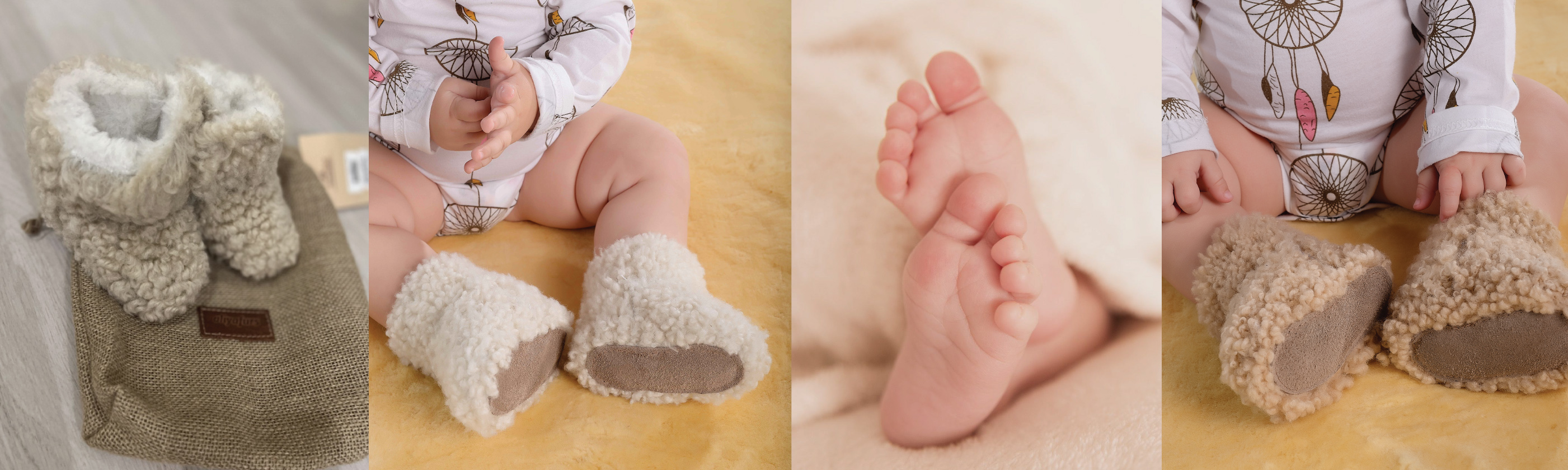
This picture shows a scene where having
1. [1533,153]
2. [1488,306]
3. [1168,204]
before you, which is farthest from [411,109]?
[1533,153]

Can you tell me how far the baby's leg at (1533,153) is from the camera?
788mm

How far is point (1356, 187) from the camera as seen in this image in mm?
853

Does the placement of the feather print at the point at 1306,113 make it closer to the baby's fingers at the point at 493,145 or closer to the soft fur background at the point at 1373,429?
the soft fur background at the point at 1373,429

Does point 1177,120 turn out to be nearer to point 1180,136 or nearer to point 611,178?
point 1180,136

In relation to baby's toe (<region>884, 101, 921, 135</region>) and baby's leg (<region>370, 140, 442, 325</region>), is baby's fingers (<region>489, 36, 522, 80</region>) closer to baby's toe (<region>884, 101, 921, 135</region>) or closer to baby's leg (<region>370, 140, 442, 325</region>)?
baby's leg (<region>370, 140, 442, 325</region>)

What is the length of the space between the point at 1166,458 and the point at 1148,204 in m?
0.25

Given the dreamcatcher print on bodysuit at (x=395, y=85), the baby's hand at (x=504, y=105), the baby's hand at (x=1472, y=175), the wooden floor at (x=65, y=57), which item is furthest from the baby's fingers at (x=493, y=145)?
the baby's hand at (x=1472, y=175)

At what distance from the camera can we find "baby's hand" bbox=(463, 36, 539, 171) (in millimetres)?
647

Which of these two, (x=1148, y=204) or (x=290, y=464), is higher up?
(x=1148, y=204)

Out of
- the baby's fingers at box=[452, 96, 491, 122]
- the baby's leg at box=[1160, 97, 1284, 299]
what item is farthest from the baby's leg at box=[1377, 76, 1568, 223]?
the baby's fingers at box=[452, 96, 491, 122]

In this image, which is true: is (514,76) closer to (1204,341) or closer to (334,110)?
(334,110)

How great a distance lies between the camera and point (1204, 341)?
31.4 inches

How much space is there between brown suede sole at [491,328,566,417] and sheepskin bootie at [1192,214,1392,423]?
609mm

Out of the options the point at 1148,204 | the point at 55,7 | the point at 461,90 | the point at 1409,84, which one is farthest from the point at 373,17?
the point at 1409,84
